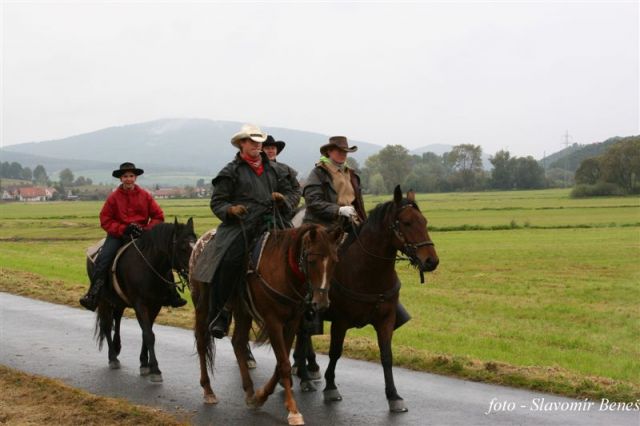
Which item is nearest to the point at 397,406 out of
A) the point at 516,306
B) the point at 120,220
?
the point at 120,220

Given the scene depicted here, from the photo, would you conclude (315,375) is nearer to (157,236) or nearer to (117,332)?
(157,236)

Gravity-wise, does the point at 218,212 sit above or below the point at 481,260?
above

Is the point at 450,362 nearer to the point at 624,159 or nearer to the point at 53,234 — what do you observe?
the point at 53,234

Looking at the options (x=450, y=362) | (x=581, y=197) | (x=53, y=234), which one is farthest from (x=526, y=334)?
(x=581, y=197)

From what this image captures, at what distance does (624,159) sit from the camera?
113 m

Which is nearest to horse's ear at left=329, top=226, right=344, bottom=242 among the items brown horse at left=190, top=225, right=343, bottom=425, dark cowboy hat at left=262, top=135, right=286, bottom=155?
brown horse at left=190, top=225, right=343, bottom=425

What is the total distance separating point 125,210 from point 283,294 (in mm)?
4469

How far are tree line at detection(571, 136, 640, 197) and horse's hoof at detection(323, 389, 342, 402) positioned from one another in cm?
11171

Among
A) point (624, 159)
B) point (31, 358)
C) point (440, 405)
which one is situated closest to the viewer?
point (440, 405)

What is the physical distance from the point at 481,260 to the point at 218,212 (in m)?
27.2

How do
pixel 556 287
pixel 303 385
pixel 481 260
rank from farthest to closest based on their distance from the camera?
pixel 481 260 → pixel 556 287 → pixel 303 385

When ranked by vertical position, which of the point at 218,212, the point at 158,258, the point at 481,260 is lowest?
the point at 481,260

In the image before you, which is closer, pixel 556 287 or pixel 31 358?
pixel 31 358

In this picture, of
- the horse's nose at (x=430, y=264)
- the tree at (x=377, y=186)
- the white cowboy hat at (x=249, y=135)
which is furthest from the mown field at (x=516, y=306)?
the tree at (x=377, y=186)
